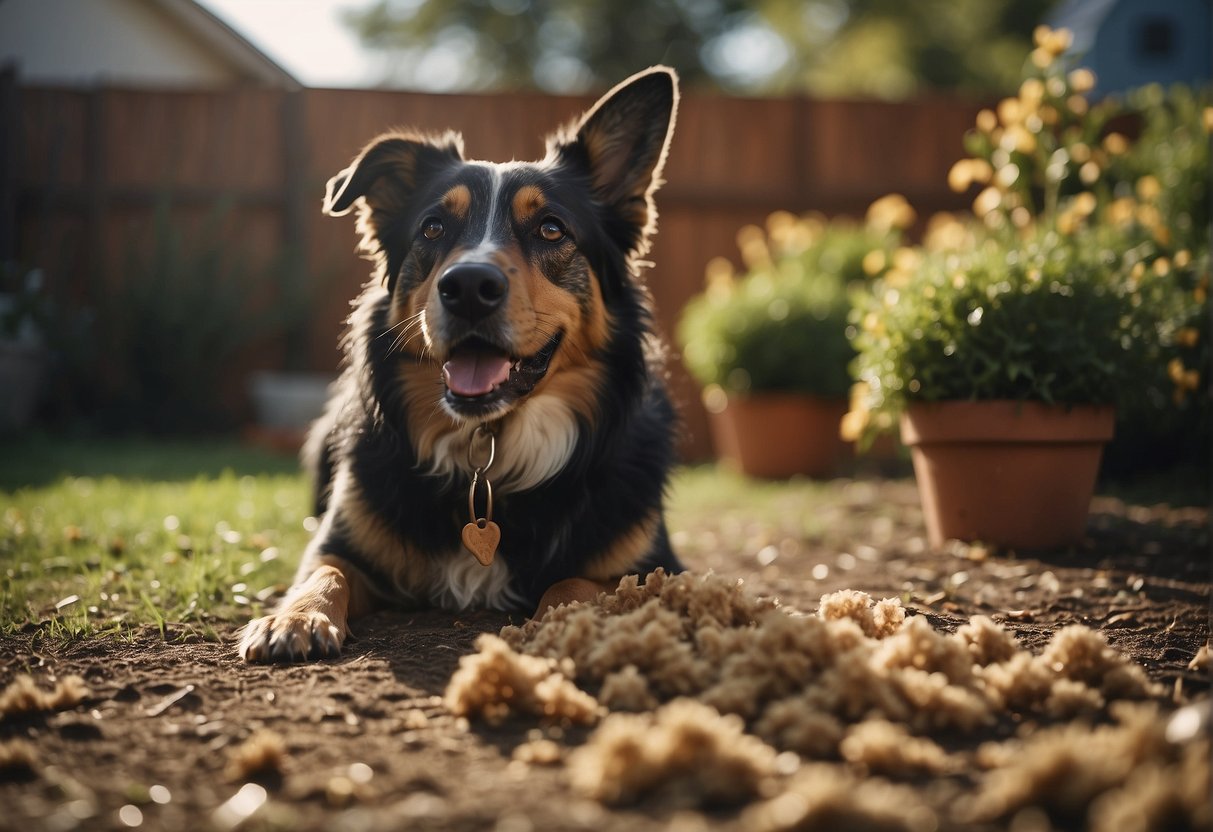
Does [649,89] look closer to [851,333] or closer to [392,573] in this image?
[851,333]

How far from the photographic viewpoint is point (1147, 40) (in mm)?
18172

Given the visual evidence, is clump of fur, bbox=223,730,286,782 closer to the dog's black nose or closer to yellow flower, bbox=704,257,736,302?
the dog's black nose

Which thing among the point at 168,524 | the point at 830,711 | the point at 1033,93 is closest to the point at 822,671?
the point at 830,711

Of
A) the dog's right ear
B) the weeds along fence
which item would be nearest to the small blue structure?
the weeds along fence

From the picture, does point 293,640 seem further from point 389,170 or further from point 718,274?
point 718,274

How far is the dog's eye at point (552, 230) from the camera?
308 centimetres

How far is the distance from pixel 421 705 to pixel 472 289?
3.81ft

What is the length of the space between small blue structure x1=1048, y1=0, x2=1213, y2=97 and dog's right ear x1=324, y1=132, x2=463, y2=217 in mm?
18300

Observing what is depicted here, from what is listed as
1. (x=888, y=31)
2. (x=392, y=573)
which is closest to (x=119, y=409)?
(x=392, y=573)

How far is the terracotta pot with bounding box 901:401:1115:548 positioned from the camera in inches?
142

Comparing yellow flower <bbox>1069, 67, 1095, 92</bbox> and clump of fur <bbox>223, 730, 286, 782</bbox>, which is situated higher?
yellow flower <bbox>1069, 67, 1095, 92</bbox>

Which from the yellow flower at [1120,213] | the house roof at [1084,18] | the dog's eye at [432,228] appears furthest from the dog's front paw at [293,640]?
the house roof at [1084,18]

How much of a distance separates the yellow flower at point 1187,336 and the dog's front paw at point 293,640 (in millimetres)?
3644

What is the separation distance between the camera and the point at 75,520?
4.29 metres
